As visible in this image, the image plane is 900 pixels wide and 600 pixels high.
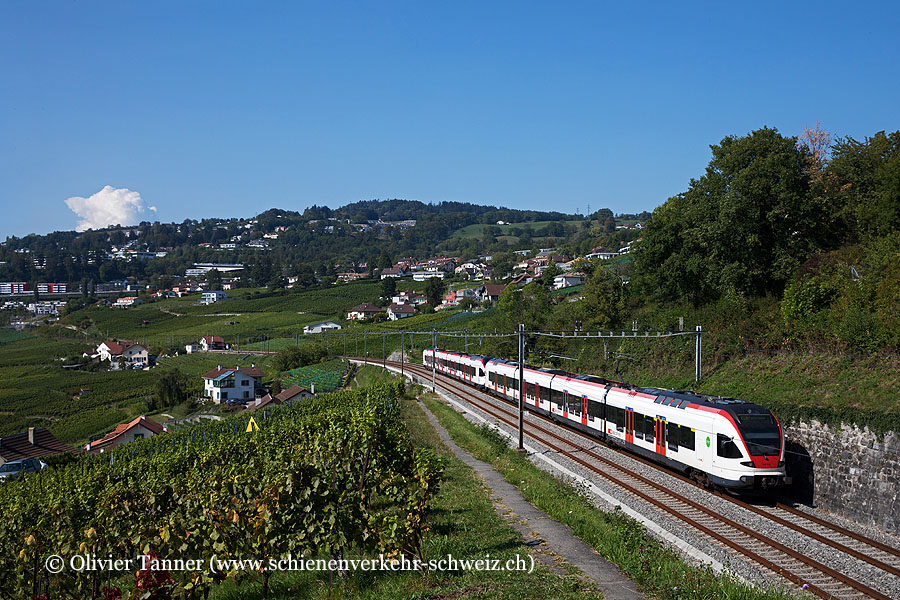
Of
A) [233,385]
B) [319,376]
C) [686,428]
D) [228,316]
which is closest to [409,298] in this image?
[228,316]

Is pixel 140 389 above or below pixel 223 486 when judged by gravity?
below

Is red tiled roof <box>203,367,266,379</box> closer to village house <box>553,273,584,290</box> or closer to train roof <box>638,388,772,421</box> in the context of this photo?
village house <box>553,273,584,290</box>

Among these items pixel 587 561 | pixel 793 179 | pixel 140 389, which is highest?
pixel 793 179

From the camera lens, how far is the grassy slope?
998 centimetres

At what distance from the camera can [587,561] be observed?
11875 mm

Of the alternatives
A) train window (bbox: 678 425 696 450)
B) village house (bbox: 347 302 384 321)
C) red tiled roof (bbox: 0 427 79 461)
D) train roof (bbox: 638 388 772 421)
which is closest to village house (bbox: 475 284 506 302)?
village house (bbox: 347 302 384 321)

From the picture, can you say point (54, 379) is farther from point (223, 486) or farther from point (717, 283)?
point (223, 486)

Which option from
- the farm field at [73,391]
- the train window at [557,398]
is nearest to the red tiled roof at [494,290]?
the farm field at [73,391]

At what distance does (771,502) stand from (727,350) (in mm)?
17588

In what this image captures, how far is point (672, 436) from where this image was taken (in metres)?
22.9

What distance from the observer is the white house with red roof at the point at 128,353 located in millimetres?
120062

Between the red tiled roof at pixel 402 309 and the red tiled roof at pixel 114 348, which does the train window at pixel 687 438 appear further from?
the red tiled roof at pixel 114 348

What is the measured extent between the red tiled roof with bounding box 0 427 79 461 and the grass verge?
1878 inches

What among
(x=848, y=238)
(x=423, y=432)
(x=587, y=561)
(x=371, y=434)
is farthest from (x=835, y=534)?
(x=848, y=238)
